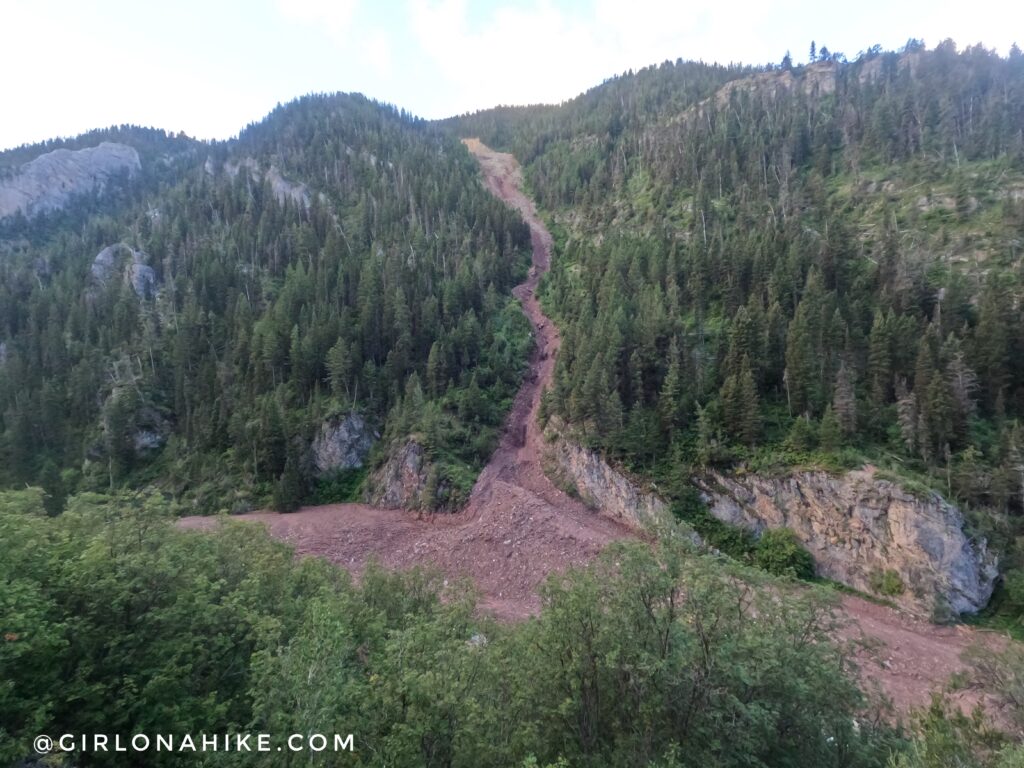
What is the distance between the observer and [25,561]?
11773 mm

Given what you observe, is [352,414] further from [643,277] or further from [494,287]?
[643,277]

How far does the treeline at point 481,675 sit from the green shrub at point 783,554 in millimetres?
20048

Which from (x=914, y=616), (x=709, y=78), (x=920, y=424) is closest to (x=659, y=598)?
(x=914, y=616)

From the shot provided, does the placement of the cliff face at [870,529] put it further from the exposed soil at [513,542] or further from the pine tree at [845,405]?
the pine tree at [845,405]

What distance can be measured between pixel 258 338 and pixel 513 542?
140 ft

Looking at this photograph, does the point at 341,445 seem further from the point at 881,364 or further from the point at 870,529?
the point at 881,364

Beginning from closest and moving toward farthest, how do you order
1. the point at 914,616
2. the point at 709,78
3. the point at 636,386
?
the point at 914,616 < the point at 636,386 < the point at 709,78

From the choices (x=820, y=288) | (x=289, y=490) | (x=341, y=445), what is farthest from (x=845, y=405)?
(x=289, y=490)

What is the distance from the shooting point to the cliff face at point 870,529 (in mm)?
28391

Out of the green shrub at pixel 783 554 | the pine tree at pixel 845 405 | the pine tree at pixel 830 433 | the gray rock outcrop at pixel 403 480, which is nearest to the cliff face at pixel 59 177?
the gray rock outcrop at pixel 403 480

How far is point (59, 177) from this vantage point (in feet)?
458

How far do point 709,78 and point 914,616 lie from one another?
450 ft

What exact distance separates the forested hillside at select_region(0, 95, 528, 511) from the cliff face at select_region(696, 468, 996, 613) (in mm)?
24454

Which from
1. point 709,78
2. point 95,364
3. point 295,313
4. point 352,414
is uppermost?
point 709,78
